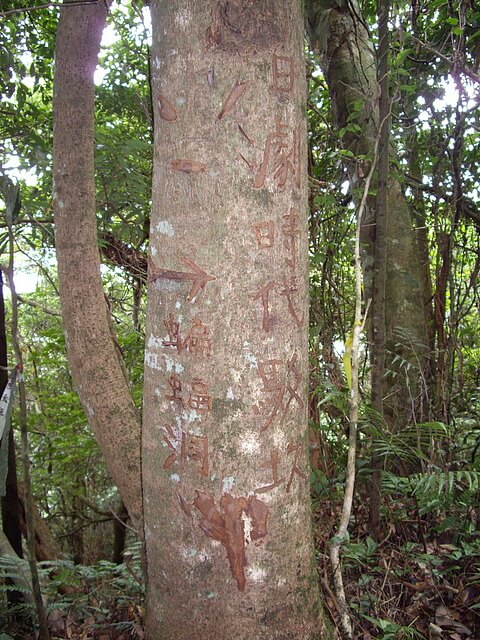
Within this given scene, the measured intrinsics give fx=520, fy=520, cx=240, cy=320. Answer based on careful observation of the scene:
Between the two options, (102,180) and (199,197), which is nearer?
(199,197)

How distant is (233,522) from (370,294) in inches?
81.5

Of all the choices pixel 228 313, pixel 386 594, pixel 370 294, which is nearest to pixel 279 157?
pixel 228 313

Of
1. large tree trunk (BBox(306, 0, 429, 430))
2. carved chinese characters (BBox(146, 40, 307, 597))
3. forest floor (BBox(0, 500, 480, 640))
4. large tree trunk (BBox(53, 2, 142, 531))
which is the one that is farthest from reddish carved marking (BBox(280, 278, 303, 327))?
large tree trunk (BBox(306, 0, 429, 430))

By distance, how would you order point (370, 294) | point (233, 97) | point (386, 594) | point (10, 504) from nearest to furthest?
1. point (233, 97)
2. point (386, 594)
3. point (10, 504)
4. point (370, 294)

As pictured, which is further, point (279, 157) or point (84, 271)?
point (84, 271)

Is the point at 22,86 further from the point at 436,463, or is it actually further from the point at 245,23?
the point at 436,463

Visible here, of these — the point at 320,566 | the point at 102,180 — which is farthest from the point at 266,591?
the point at 102,180

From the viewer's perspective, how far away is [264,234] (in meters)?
1.25

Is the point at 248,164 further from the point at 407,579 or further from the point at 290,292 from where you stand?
the point at 407,579

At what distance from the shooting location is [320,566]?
2.00 m

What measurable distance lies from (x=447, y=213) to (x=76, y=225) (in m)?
2.56

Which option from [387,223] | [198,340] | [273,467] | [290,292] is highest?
[387,223]

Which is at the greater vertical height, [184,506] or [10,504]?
[184,506]

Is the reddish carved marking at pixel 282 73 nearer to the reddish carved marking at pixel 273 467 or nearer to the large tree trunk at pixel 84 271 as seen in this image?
the large tree trunk at pixel 84 271
